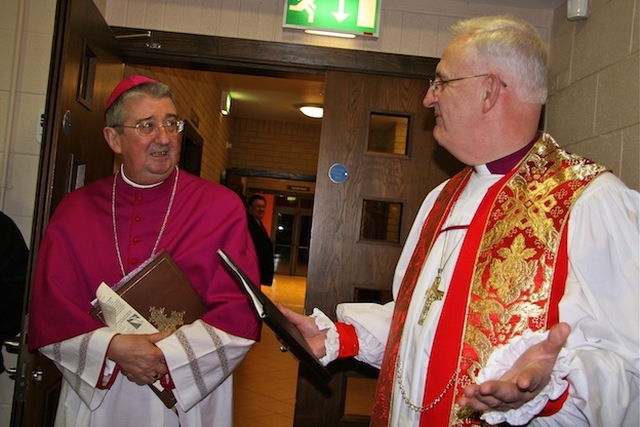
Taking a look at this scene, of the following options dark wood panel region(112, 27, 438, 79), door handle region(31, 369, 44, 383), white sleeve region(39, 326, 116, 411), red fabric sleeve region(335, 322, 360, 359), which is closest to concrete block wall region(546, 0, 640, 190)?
dark wood panel region(112, 27, 438, 79)

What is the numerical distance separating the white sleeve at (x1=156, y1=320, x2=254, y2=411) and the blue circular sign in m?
1.59

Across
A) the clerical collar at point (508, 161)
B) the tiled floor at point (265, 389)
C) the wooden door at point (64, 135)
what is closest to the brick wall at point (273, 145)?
the tiled floor at point (265, 389)

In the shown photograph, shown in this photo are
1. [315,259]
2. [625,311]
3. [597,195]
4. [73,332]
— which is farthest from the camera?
[315,259]

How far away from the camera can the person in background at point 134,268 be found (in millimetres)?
1939

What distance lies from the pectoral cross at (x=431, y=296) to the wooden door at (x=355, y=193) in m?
1.74

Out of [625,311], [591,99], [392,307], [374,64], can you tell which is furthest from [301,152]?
[625,311]

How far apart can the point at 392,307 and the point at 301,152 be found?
9.28 m

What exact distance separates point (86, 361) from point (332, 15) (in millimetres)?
2282

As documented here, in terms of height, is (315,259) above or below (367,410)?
above

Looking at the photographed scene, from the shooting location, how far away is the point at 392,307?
6.65ft

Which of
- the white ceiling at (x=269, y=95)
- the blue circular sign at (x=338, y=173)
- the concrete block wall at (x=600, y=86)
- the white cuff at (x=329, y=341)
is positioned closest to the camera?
the white cuff at (x=329, y=341)

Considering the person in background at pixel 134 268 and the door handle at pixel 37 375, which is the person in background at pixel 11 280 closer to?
the door handle at pixel 37 375

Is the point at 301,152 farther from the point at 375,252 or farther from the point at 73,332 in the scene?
the point at 73,332

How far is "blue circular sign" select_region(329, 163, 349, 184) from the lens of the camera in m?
3.48
